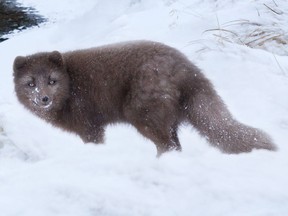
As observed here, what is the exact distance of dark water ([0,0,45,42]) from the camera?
12.0 metres

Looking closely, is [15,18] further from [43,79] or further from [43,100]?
[43,100]

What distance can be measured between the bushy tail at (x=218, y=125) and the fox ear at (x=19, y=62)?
2.16m

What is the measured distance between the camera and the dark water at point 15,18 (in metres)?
12.0

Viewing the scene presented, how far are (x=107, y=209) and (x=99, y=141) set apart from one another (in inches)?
110

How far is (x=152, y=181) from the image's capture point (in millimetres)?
3029

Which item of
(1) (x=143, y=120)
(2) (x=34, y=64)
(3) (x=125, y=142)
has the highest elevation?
(2) (x=34, y=64)

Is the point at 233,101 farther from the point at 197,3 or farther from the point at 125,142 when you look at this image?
the point at 197,3

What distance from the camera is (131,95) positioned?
4770 mm

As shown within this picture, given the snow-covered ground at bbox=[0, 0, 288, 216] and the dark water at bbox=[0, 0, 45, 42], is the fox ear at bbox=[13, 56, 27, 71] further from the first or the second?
the dark water at bbox=[0, 0, 45, 42]

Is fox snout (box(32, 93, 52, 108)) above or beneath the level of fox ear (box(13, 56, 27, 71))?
beneath

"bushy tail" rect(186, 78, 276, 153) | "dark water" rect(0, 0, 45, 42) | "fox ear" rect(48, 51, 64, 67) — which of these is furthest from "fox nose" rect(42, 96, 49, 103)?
"dark water" rect(0, 0, 45, 42)

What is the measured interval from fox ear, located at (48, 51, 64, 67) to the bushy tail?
1722mm

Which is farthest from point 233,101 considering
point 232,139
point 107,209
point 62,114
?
point 107,209

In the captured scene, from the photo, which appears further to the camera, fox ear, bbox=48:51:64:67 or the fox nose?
fox ear, bbox=48:51:64:67
